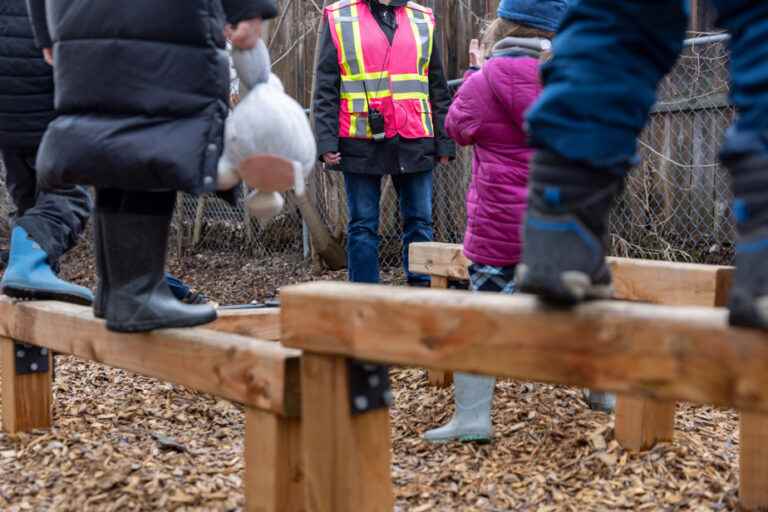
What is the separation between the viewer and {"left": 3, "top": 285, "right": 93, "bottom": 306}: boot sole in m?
3.28

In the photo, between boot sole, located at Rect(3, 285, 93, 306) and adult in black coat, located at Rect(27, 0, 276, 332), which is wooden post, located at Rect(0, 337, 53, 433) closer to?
boot sole, located at Rect(3, 285, 93, 306)

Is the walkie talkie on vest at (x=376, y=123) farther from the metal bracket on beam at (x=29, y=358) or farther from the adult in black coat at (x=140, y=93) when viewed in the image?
the adult in black coat at (x=140, y=93)

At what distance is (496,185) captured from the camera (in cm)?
→ 338

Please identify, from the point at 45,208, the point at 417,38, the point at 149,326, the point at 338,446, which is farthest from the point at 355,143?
the point at 338,446

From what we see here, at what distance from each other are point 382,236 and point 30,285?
3.98 m

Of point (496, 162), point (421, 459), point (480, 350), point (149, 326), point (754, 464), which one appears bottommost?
point (421, 459)

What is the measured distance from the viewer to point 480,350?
68.8 inches

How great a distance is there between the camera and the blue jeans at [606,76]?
61.8 inches

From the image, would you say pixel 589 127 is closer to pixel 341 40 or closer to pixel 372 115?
pixel 372 115

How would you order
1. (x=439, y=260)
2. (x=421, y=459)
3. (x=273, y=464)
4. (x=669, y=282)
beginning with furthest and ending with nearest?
(x=439, y=260), (x=421, y=459), (x=669, y=282), (x=273, y=464)

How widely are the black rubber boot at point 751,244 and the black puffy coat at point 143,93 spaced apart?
138 cm

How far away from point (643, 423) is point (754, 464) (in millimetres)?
474

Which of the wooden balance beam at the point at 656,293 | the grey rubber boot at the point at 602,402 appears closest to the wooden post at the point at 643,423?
the wooden balance beam at the point at 656,293

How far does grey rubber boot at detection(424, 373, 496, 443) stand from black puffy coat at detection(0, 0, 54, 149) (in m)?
1.85
